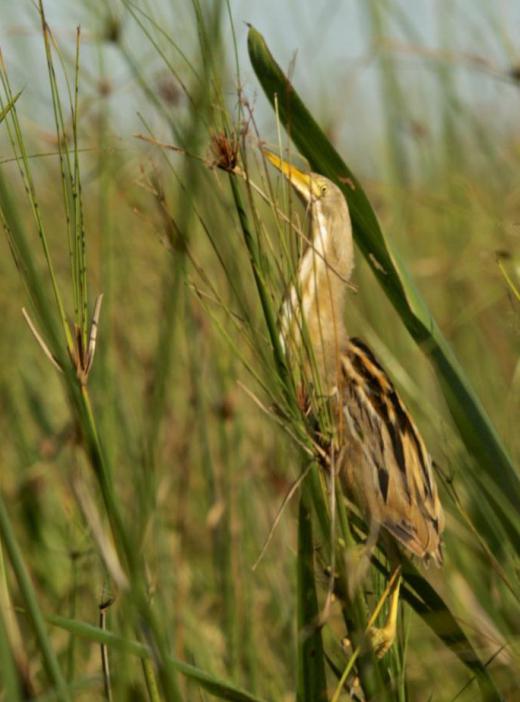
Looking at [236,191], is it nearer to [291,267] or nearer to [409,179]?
[291,267]

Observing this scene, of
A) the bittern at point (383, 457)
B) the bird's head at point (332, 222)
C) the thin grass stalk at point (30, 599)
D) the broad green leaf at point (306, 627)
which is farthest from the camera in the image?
the bird's head at point (332, 222)

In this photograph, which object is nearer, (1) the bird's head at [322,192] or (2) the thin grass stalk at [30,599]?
(2) the thin grass stalk at [30,599]

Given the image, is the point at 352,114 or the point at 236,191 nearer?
the point at 236,191

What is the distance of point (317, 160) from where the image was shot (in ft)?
3.63

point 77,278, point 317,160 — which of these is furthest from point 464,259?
point 77,278

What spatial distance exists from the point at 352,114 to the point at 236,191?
1909 millimetres

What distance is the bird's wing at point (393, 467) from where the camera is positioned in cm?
130

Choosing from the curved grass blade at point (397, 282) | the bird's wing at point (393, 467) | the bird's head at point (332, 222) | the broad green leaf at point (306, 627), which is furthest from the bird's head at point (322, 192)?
the broad green leaf at point (306, 627)

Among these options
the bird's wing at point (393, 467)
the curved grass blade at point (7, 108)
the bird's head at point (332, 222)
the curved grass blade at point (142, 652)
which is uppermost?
the curved grass blade at point (7, 108)

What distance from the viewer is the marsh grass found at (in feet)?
2.66

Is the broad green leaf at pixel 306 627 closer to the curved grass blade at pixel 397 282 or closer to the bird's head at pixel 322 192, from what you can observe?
the curved grass blade at pixel 397 282

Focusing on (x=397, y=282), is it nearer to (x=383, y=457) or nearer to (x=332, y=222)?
(x=383, y=457)

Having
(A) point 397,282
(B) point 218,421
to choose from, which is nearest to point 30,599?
(A) point 397,282

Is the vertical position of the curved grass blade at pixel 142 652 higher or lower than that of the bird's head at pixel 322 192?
lower
